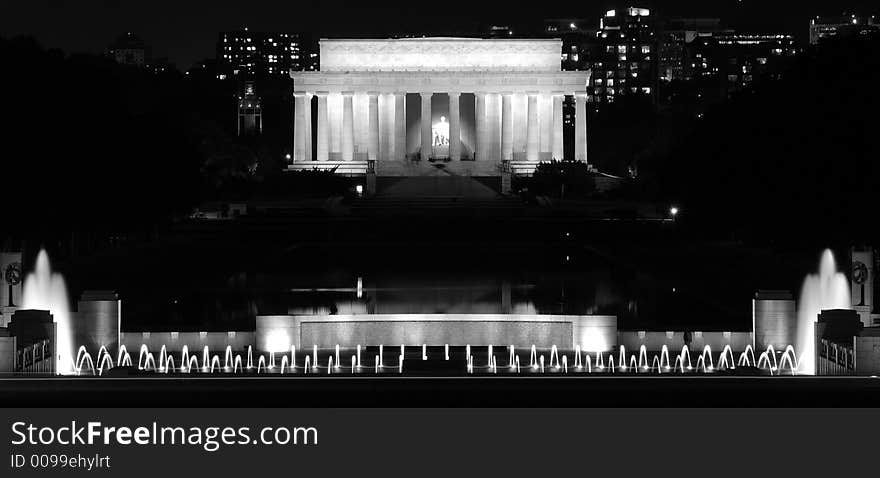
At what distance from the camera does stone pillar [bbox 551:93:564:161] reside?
13525 cm

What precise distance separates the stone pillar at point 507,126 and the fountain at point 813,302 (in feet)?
293

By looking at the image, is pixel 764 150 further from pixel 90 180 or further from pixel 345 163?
pixel 345 163

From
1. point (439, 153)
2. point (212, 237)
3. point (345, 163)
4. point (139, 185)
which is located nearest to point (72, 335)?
point (139, 185)

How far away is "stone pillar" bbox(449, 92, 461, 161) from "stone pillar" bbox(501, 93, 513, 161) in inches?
152

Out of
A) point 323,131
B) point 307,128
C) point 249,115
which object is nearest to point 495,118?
point 323,131

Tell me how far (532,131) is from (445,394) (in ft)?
407

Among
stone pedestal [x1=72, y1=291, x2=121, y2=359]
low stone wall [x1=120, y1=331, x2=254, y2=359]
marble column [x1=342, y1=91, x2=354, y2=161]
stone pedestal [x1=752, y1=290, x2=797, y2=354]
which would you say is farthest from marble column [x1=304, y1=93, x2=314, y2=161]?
stone pedestal [x1=752, y1=290, x2=797, y2=354]

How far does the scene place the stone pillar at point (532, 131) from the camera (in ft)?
443

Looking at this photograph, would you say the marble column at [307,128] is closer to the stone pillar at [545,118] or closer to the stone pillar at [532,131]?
the stone pillar at [532,131]

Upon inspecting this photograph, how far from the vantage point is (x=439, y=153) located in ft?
478

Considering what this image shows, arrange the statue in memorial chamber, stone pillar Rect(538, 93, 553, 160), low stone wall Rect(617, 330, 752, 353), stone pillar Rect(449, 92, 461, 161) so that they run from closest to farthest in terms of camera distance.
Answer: low stone wall Rect(617, 330, 752, 353)
stone pillar Rect(538, 93, 553, 160)
stone pillar Rect(449, 92, 461, 161)
the statue in memorial chamber

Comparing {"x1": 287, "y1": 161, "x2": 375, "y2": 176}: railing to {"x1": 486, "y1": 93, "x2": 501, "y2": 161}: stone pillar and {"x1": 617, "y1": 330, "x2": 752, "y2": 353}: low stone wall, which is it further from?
{"x1": 617, "y1": 330, "x2": 752, "y2": 353}: low stone wall

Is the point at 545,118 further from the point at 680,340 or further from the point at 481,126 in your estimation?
the point at 680,340
